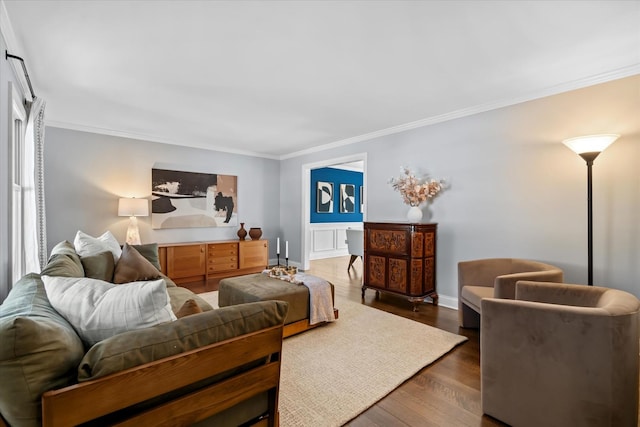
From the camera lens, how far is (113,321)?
109 cm

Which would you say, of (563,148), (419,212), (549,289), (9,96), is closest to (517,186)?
(563,148)

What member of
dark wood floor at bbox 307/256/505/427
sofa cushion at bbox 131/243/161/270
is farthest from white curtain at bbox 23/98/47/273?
dark wood floor at bbox 307/256/505/427

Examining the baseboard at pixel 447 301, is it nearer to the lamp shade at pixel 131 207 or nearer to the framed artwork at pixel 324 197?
the framed artwork at pixel 324 197

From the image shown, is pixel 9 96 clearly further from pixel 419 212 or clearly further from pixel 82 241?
pixel 419 212

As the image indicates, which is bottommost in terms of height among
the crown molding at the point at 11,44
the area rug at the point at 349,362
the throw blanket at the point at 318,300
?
the area rug at the point at 349,362

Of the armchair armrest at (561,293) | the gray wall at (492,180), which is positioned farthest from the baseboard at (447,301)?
the armchair armrest at (561,293)

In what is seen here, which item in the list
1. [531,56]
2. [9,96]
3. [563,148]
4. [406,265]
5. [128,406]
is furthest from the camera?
[406,265]

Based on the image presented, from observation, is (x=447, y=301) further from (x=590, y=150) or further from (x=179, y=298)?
(x=179, y=298)

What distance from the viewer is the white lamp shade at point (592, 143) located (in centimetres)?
243

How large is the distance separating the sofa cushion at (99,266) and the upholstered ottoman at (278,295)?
1008mm

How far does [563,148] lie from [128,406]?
12.5 feet

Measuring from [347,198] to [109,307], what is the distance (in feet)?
23.4

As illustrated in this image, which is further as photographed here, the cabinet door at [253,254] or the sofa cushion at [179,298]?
the cabinet door at [253,254]

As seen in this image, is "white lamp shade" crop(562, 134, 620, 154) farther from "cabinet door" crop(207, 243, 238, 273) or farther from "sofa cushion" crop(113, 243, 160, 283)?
"cabinet door" crop(207, 243, 238, 273)
